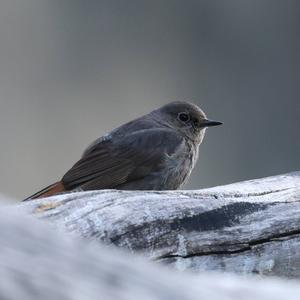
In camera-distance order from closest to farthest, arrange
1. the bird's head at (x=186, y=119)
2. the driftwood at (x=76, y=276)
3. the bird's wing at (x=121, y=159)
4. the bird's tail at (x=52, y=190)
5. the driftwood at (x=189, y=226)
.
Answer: the driftwood at (x=76, y=276)
the driftwood at (x=189, y=226)
the bird's tail at (x=52, y=190)
the bird's wing at (x=121, y=159)
the bird's head at (x=186, y=119)

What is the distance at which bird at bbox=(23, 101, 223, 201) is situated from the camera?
5.77m

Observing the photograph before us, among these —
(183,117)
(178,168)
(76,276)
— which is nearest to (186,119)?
(183,117)

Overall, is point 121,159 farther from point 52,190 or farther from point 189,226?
point 189,226

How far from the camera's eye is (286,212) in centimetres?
358

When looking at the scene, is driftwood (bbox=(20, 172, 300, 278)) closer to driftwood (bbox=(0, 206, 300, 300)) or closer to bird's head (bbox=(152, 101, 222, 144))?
driftwood (bbox=(0, 206, 300, 300))

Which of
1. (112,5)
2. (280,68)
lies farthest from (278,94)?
(112,5)

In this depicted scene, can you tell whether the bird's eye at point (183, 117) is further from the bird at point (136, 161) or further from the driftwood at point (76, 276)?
the driftwood at point (76, 276)

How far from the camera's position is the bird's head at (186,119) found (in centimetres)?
648

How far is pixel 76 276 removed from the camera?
1408mm

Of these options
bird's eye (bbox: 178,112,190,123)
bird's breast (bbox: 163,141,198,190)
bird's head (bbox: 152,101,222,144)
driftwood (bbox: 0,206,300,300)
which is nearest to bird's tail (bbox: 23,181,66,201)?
bird's breast (bbox: 163,141,198,190)

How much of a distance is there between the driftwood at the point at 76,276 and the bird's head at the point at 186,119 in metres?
4.96

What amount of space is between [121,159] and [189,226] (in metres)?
2.57

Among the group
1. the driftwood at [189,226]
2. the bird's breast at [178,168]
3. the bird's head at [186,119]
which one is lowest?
the driftwood at [189,226]

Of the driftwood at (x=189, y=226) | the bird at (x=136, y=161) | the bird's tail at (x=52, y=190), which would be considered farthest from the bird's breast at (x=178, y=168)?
the driftwood at (x=189, y=226)
